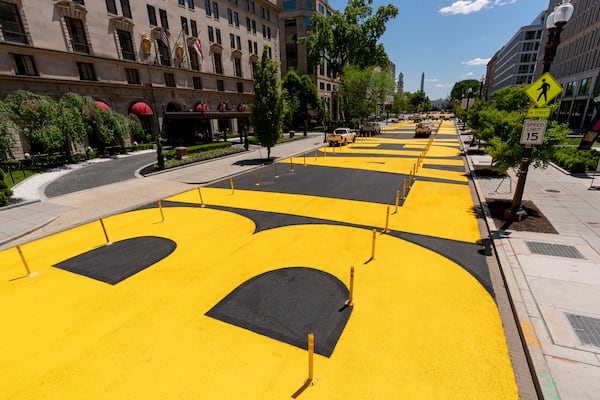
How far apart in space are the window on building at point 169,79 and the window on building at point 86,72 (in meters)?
8.95

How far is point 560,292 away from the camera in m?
6.32

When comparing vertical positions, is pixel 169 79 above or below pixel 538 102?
above

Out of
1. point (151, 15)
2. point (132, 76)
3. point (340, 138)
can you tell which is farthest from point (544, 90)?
point (151, 15)

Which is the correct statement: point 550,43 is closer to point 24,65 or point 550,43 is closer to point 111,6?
point 24,65

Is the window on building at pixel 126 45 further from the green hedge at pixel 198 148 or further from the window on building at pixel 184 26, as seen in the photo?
the green hedge at pixel 198 148

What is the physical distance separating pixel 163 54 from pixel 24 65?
50.8 feet

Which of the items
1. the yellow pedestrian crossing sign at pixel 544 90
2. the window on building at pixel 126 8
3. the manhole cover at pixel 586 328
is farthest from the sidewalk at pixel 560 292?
the window on building at pixel 126 8

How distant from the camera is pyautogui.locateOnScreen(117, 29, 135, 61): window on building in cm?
3331

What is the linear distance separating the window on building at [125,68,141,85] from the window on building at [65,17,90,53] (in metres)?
4.48

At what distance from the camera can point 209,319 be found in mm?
5980

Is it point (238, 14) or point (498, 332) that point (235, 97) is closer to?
point (238, 14)

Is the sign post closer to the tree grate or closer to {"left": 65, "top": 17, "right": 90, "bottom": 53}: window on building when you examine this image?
the tree grate

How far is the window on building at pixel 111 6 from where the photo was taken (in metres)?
31.6

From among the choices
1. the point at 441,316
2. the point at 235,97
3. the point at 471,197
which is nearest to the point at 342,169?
the point at 471,197
